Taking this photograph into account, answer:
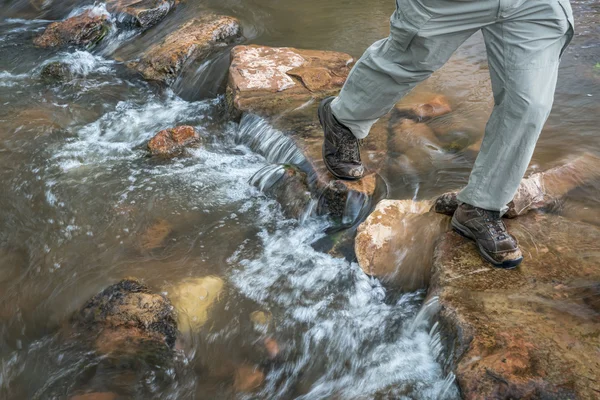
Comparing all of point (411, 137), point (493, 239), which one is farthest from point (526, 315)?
point (411, 137)

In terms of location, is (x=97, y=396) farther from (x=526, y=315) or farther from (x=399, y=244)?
(x=526, y=315)

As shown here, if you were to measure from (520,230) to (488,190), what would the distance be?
1.94 feet

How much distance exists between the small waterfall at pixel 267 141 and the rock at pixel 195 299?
1292 millimetres

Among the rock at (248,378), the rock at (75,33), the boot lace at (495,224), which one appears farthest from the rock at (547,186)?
the rock at (75,33)

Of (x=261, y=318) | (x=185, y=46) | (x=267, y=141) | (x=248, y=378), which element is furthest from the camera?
(x=185, y=46)

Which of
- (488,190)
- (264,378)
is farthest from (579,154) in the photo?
(264,378)

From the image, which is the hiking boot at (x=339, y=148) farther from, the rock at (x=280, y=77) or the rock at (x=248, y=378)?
the rock at (x=248, y=378)

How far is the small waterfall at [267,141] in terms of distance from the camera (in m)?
4.36

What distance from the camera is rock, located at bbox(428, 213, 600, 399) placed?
229 cm

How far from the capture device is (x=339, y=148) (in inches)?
137

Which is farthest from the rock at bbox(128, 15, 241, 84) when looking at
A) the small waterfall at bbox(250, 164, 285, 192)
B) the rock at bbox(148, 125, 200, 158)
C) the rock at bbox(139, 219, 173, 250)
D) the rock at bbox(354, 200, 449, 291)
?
the rock at bbox(354, 200, 449, 291)

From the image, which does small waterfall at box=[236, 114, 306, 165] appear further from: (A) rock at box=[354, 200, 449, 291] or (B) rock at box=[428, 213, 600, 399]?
(B) rock at box=[428, 213, 600, 399]

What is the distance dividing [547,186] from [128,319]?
302cm

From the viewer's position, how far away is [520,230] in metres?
3.24
